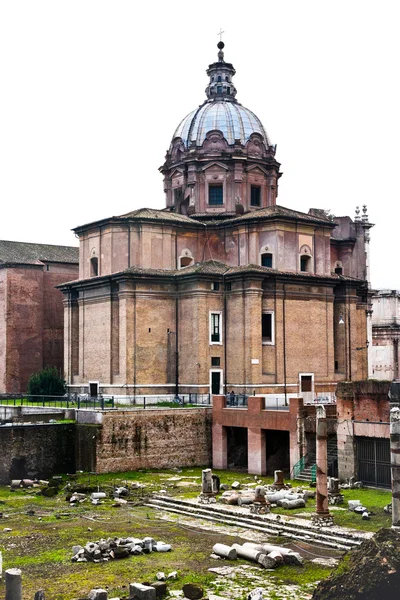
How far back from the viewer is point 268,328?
5012cm

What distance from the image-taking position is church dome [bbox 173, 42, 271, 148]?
58750mm

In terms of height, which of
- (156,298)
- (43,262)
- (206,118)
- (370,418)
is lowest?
(370,418)

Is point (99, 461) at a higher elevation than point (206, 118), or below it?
below

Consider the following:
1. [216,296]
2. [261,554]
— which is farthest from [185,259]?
[261,554]

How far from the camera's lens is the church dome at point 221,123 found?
58.7m

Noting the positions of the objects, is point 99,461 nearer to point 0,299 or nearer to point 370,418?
point 370,418

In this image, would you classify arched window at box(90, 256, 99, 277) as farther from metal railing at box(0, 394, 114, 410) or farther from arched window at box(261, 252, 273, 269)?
arched window at box(261, 252, 273, 269)

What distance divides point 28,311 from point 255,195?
19.2 metres

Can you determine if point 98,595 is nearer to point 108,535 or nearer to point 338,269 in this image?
point 108,535

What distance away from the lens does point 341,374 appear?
54.0 meters

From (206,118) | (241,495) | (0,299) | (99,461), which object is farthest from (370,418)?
(0,299)

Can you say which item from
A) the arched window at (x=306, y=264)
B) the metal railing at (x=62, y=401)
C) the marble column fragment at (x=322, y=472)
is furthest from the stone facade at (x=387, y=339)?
the marble column fragment at (x=322, y=472)

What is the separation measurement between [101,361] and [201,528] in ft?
77.6

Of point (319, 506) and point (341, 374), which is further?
point (341, 374)
